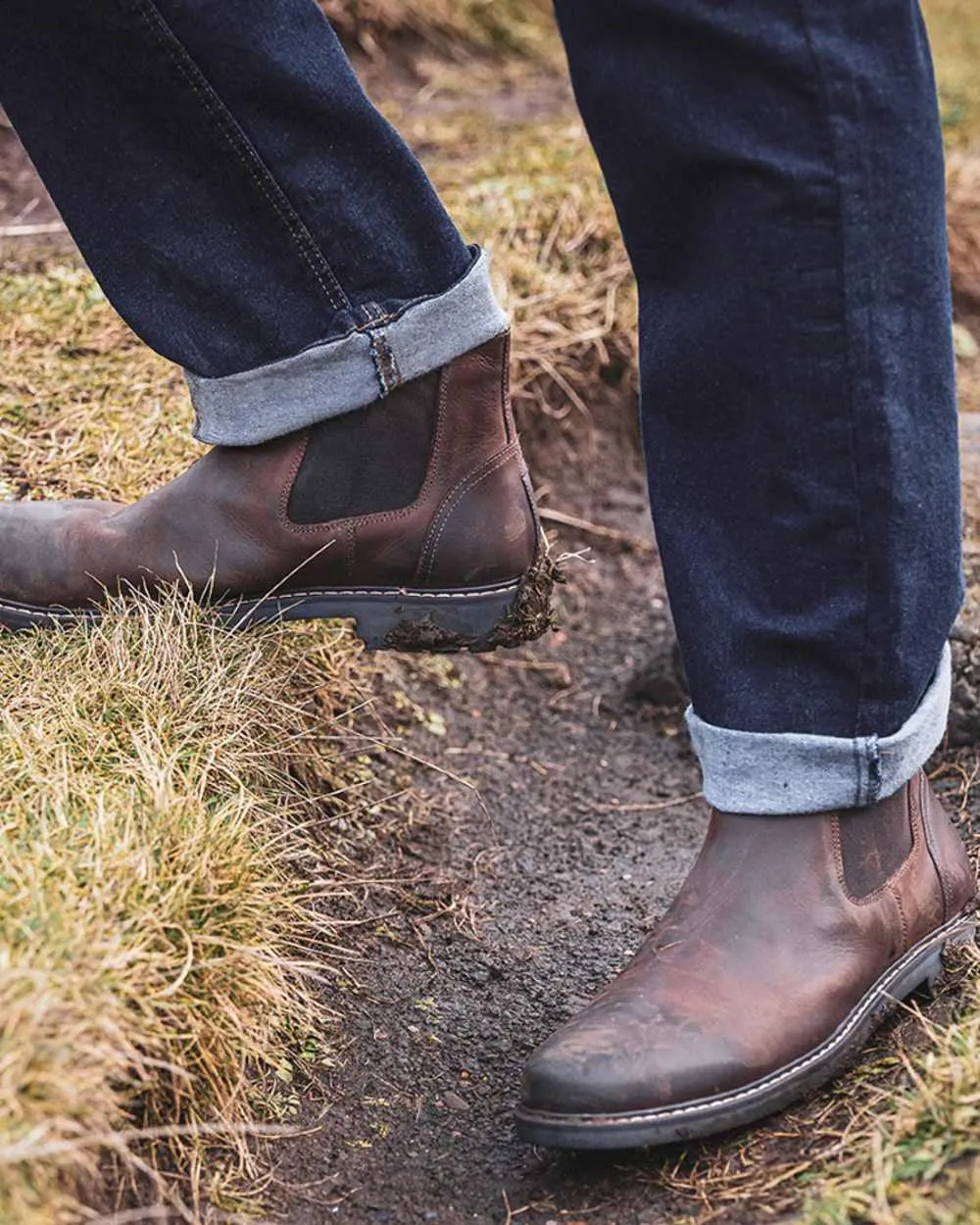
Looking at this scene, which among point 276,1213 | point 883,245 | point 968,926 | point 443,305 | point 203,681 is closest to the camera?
point 883,245

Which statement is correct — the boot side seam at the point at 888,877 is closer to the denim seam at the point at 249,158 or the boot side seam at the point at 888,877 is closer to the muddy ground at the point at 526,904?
the muddy ground at the point at 526,904

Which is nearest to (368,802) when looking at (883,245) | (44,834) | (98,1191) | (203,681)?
(203,681)

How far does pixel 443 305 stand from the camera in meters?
1.58

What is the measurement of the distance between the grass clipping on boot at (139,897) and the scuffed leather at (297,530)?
7 centimetres

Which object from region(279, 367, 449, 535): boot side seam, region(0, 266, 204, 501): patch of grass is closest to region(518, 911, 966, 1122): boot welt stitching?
region(279, 367, 449, 535): boot side seam

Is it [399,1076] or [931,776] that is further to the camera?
[931,776]

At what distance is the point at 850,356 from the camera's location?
1191 millimetres

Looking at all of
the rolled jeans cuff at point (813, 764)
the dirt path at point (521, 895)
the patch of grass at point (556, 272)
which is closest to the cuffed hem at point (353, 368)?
the rolled jeans cuff at point (813, 764)

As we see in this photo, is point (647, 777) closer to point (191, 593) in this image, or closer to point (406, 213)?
point (191, 593)

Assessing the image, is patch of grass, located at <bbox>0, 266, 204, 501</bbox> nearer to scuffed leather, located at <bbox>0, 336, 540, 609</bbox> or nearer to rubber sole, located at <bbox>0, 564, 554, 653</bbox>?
scuffed leather, located at <bbox>0, 336, 540, 609</bbox>

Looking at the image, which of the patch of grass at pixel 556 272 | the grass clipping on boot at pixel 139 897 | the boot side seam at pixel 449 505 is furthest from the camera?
the patch of grass at pixel 556 272

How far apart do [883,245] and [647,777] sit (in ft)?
3.86

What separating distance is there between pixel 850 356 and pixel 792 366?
0.05m

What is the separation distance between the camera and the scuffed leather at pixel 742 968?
4.10 feet
